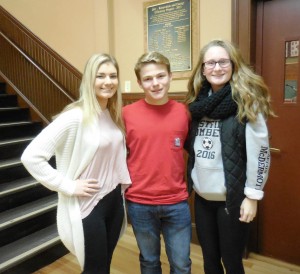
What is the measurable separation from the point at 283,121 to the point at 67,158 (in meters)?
1.58

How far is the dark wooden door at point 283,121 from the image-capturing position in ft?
6.86

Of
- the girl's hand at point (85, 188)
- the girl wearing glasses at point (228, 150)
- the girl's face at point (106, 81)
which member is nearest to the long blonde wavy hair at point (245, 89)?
the girl wearing glasses at point (228, 150)

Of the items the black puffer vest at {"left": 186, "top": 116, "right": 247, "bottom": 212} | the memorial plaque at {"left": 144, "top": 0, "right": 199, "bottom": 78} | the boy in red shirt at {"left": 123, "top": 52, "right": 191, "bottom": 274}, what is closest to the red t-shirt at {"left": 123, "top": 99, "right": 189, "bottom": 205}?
the boy in red shirt at {"left": 123, "top": 52, "right": 191, "bottom": 274}

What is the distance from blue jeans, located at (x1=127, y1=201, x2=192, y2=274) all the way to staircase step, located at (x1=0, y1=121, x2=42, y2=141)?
237 centimetres

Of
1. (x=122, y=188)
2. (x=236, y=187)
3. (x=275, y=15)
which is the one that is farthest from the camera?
(x=275, y=15)

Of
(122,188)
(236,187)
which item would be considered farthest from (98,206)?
(236,187)

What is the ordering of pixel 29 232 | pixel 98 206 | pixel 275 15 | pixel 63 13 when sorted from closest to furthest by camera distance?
1. pixel 98 206
2. pixel 275 15
3. pixel 29 232
4. pixel 63 13

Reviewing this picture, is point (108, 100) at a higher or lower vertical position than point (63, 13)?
lower

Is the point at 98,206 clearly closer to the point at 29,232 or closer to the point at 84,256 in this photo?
the point at 84,256

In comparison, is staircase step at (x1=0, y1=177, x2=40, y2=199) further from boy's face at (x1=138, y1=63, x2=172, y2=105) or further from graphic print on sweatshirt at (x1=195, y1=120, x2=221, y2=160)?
graphic print on sweatshirt at (x1=195, y1=120, x2=221, y2=160)

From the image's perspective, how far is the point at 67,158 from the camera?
130 cm

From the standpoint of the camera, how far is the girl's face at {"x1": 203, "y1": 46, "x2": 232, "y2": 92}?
4.09 feet

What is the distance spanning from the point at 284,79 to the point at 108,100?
1.36 m

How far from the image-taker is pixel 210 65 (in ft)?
4.15
